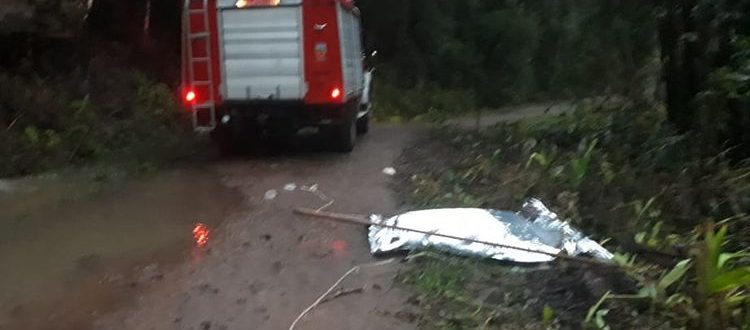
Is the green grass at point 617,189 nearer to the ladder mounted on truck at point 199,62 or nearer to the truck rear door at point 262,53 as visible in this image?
the truck rear door at point 262,53

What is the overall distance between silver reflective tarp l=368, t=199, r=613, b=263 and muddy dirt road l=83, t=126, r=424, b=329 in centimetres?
33

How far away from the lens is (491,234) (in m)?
7.99

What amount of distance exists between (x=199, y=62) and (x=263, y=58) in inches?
36.1

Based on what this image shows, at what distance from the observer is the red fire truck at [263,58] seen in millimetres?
13062

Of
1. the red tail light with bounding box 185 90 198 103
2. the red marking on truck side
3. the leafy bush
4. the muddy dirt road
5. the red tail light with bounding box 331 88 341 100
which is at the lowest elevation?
the leafy bush

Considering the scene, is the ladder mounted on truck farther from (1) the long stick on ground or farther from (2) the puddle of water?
(1) the long stick on ground

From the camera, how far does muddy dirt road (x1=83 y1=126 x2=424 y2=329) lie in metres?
6.46

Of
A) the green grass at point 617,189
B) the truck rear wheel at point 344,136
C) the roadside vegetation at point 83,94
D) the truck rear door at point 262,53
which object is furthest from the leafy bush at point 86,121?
the green grass at point 617,189

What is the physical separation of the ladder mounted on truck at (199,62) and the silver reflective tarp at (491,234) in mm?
5044

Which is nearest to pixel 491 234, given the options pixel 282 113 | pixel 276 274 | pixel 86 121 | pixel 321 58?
pixel 276 274

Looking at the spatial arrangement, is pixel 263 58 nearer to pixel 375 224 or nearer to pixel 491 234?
pixel 375 224

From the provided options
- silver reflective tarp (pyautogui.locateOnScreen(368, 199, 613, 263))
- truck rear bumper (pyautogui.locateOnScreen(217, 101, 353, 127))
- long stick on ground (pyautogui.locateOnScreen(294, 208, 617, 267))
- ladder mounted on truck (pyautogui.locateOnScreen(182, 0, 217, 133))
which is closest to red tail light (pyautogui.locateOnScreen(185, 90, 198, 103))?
ladder mounted on truck (pyautogui.locateOnScreen(182, 0, 217, 133))

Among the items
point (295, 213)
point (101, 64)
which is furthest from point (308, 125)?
point (101, 64)

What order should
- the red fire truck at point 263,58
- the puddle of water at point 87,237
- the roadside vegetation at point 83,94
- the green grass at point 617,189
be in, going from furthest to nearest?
the roadside vegetation at point 83,94 < the red fire truck at point 263,58 < the puddle of water at point 87,237 < the green grass at point 617,189
